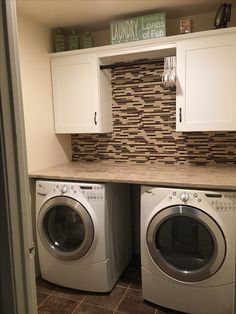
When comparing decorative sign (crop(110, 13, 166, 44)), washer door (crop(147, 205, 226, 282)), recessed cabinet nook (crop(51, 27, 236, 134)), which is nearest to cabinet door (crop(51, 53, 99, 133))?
recessed cabinet nook (crop(51, 27, 236, 134))

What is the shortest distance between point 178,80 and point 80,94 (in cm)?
90

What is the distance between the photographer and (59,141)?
9.00 ft

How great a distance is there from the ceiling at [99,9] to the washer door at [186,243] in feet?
5.14

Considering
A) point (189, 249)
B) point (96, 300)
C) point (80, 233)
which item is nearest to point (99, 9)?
point (80, 233)

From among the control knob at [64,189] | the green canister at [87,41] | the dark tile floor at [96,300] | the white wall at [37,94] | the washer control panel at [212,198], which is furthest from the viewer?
the green canister at [87,41]

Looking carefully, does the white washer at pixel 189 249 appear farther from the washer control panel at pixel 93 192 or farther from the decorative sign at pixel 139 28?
the decorative sign at pixel 139 28

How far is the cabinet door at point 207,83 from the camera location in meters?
1.99

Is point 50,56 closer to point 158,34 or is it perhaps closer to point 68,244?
point 158,34

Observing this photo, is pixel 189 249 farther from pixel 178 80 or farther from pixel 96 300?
pixel 178 80

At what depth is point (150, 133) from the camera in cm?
259

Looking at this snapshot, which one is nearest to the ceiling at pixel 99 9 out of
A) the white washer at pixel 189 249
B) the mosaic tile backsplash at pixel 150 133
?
the mosaic tile backsplash at pixel 150 133

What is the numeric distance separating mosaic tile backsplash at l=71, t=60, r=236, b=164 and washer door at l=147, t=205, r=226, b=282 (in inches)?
31.4

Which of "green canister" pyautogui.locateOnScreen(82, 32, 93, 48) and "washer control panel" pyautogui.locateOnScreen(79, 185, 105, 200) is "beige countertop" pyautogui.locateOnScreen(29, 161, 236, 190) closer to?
"washer control panel" pyautogui.locateOnScreen(79, 185, 105, 200)

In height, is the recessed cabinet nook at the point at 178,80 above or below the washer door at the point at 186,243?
above
